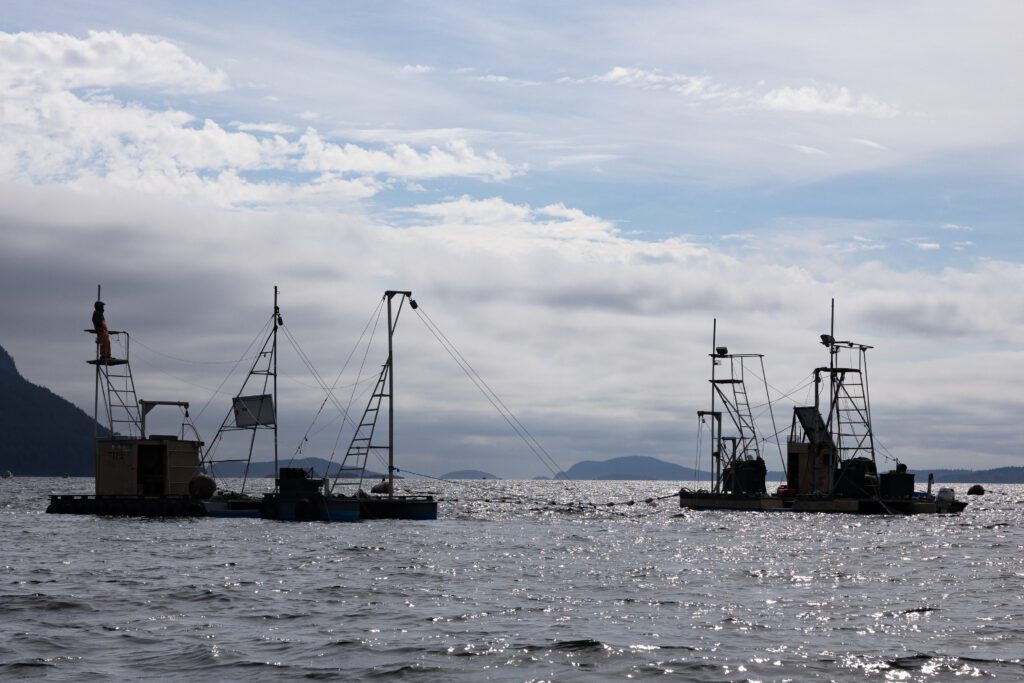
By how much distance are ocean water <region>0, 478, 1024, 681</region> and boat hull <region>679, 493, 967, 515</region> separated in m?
40.0

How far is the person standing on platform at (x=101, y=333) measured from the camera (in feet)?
347

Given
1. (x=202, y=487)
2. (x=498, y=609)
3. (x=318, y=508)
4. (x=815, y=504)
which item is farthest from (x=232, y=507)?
(x=498, y=609)

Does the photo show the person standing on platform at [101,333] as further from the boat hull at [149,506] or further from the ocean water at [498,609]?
the ocean water at [498,609]

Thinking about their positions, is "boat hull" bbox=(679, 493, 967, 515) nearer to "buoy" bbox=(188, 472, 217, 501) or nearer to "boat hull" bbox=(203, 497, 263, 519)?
"boat hull" bbox=(203, 497, 263, 519)

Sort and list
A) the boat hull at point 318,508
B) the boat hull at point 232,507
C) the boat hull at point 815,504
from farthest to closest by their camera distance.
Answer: the boat hull at point 815,504, the boat hull at point 232,507, the boat hull at point 318,508

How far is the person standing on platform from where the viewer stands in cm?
10562

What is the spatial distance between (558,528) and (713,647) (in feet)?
219

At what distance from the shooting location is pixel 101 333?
106 m

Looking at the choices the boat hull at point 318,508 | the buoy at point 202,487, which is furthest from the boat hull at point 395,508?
the buoy at point 202,487

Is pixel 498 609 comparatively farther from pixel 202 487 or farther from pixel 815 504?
pixel 815 504

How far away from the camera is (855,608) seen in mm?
41875

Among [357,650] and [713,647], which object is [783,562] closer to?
[713,647]

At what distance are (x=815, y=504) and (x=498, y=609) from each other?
82.9 meters

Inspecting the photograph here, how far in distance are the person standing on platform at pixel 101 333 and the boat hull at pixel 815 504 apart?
58628mm
